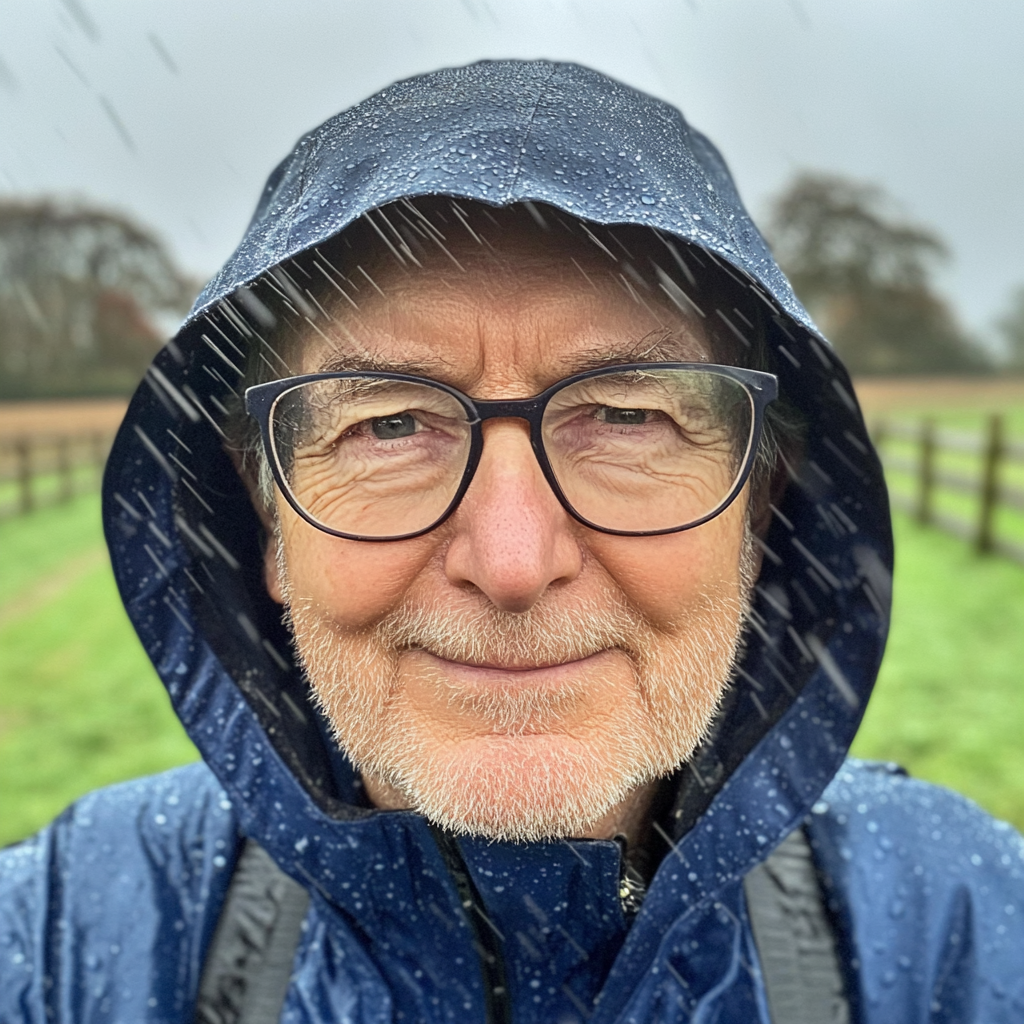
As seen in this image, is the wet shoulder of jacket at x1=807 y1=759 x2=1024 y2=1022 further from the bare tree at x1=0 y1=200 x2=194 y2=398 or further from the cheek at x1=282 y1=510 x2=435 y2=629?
the bare tree at x1=0 y1=200 x2=194 y2=398

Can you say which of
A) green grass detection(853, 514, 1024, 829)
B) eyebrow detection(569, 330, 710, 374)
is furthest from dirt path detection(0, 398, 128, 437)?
eyebrow detection(569, 330, 710, 374)

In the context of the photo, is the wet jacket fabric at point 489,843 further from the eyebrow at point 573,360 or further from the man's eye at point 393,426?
the man's eye at point 393,426

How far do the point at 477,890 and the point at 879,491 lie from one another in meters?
1.04

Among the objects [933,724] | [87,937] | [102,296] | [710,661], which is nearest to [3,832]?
[87,937]

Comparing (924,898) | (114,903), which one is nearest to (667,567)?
(924,898)

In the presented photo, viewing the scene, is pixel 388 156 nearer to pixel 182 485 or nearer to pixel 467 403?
pixel 467 403

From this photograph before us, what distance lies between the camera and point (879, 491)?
1677 mm

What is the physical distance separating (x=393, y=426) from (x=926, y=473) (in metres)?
11.8

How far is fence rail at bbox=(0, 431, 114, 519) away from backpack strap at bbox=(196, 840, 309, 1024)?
A: 52.4ft

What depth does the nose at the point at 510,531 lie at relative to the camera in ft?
4.32

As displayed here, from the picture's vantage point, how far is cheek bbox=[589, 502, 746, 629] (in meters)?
1.42

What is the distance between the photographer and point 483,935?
1499mm

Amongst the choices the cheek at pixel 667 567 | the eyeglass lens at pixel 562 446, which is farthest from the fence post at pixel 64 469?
the cheek at pixel 667 567

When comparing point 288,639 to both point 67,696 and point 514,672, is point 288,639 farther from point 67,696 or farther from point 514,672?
point 67,696
